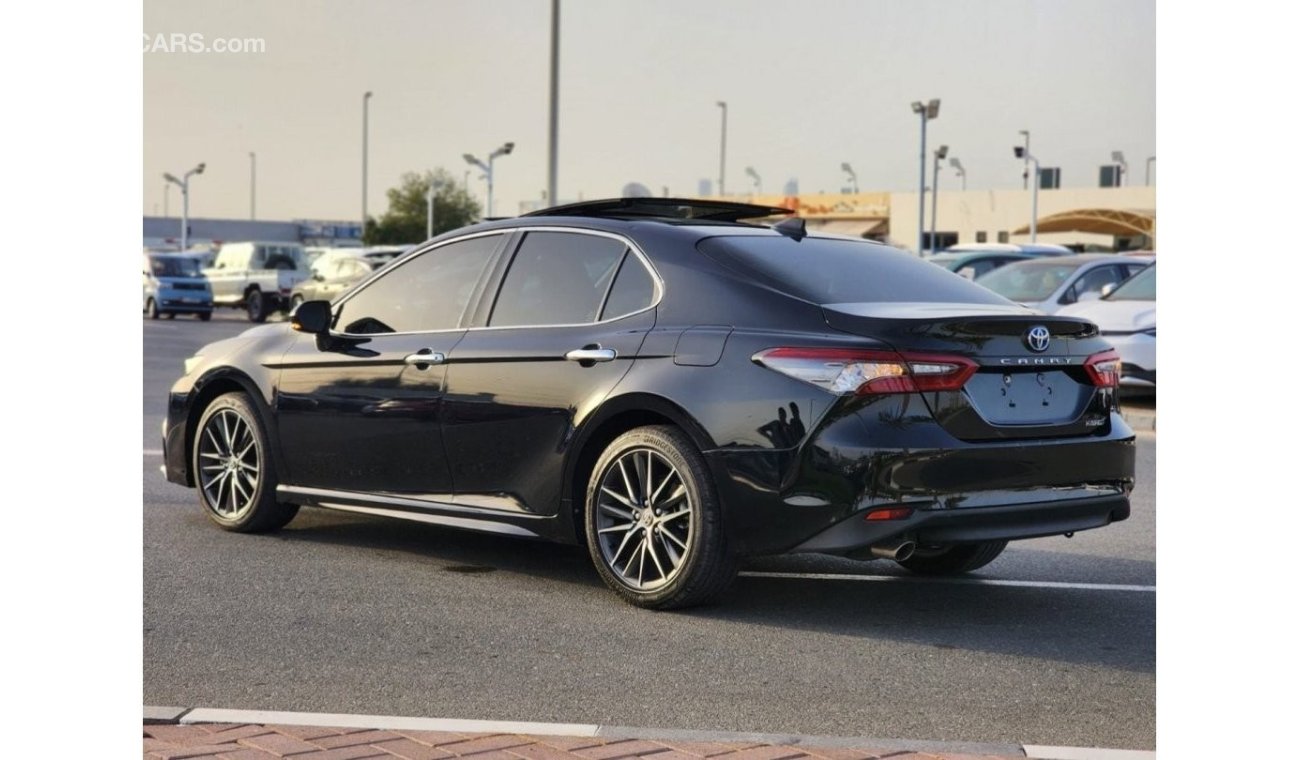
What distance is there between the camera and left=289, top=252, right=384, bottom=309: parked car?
33.3 metres

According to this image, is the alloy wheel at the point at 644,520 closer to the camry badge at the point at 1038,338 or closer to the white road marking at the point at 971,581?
the white road marking at the point at 971,581

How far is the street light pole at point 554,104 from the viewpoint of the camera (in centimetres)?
2661

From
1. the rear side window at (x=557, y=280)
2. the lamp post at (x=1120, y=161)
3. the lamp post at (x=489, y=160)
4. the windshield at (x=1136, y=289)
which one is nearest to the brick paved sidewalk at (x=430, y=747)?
the rear side window at (x=557, y=280)

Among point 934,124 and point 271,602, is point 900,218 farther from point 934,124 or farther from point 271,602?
point 271,602

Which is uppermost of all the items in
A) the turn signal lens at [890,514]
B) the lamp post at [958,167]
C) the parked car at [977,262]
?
the lamp post at [958,167]

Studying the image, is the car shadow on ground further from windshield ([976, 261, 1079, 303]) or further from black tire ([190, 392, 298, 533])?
windshield ([976, 261, 1079, 303])

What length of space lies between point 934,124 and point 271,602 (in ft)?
170

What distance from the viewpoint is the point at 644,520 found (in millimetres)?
6691

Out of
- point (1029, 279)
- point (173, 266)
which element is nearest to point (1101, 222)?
point (173, 266)

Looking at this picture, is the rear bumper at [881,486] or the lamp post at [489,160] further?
the lamp post at [489,160]

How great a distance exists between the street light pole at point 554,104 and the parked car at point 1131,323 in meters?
11.1

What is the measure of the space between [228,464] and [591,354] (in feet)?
8.16
